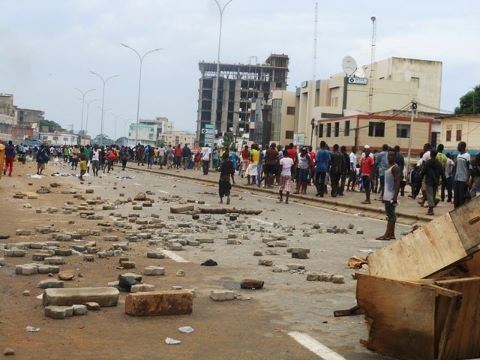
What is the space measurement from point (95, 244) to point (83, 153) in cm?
2370

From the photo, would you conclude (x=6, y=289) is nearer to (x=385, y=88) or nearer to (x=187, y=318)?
(x=187, y=318)

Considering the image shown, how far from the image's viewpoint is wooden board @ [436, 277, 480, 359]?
4.82 m

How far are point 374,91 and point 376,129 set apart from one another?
1133cm

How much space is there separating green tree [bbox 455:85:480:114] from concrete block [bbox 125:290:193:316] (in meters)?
71.7

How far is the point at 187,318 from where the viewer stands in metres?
6.20

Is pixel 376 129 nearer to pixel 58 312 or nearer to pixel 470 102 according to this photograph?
pixel 470 102

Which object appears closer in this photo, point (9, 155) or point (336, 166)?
point (336, 166)

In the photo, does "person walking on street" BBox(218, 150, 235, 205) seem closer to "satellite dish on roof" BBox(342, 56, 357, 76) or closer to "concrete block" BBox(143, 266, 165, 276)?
"concrete block" BBox(143, 266, 165, 276)

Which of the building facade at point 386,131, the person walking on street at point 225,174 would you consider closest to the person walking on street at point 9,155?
the person walking on street at point 225,174

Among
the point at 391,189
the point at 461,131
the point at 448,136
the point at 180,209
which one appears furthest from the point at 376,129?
the point at 391,189

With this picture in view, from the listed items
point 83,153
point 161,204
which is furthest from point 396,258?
point 83,153

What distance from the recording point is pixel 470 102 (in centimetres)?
7512

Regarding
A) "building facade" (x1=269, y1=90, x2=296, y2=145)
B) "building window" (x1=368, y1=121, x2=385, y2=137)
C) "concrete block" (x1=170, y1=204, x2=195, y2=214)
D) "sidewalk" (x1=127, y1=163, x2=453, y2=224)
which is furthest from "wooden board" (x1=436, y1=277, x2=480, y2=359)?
"building facade" (x1=269, y1=90, x2=296, y2=145)

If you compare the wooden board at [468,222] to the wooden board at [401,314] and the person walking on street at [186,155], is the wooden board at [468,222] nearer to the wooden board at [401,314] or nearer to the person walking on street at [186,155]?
the wooden board at [401,314]
